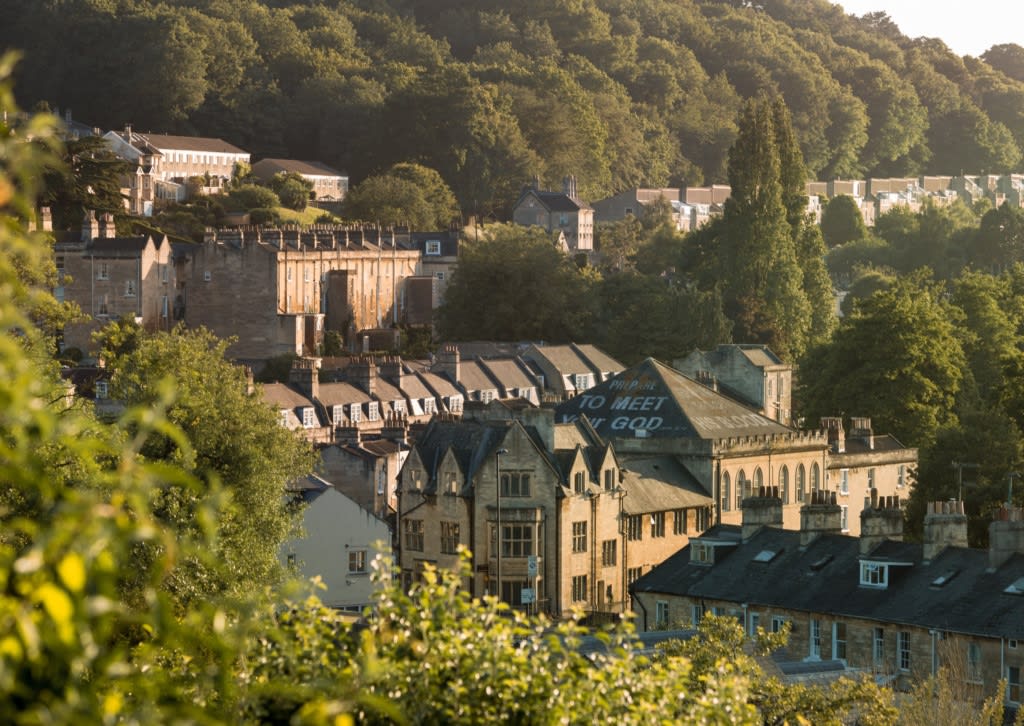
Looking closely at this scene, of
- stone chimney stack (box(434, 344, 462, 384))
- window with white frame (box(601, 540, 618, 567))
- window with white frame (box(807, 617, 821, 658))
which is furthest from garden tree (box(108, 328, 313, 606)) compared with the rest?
stone chimney stack (box(434, 344, 462, 384))

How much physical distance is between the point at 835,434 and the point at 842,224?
107931 millimetres

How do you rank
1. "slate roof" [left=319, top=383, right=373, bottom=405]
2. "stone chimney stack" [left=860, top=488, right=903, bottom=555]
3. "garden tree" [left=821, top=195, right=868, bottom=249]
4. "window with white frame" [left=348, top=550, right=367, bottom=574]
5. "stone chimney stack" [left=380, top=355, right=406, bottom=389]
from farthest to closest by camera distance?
1. "garden tree" [left=821, top=195, right=868, bottom=249]
2. "stone chimney stack" [left=380, top=355, right=406, bottom=389]
3. "slate roof" [left=319, top=383, right=373, bottom=405]
4. "window with white frame" [left=348, top=550, right=367, bottom=574]
5. "stone chimney stack" [left=860, top=488, right=903, bottom=555]

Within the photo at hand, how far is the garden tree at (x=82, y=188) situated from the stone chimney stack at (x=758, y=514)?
229ft

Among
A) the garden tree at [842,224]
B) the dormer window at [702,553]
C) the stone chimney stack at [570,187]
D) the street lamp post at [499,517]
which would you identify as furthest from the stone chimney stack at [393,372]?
the garden tree at [842,224]

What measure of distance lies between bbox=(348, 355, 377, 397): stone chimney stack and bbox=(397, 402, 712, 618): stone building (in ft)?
97.1

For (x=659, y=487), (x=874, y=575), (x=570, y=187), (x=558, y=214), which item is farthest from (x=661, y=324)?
(x=570, y=187)

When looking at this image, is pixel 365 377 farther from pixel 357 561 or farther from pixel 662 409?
pixel 357 561

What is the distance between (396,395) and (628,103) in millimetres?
119438

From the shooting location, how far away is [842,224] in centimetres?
17412

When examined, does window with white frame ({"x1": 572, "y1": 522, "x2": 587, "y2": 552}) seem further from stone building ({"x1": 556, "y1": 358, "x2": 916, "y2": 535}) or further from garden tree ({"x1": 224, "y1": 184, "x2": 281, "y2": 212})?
garden tree ({"x1": 224, "y1": 184, "x2": 281, "y2": 212})

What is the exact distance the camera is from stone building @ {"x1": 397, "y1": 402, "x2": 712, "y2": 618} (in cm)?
5084

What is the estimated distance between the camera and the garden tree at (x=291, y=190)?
13388 cm

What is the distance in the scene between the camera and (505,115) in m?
156

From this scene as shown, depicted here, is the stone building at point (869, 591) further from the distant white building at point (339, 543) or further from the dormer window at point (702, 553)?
the distant white building at point (339, 543)
